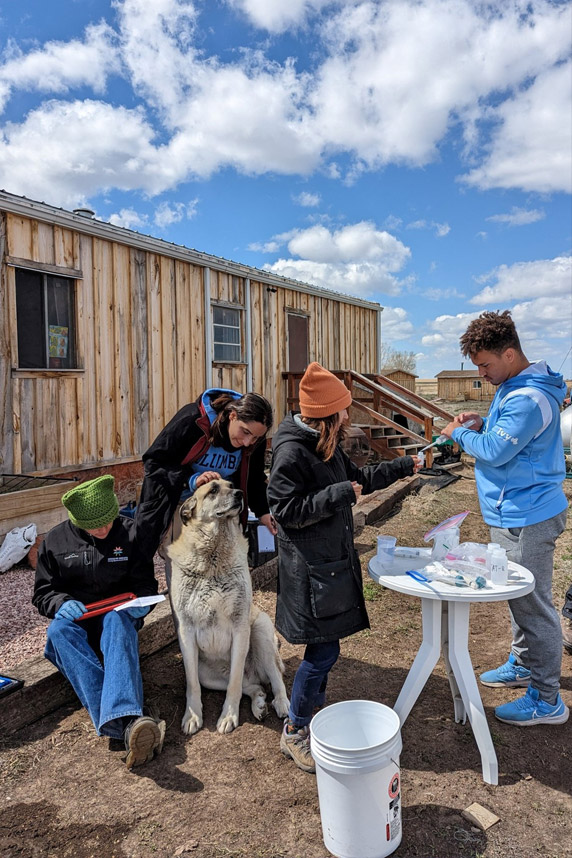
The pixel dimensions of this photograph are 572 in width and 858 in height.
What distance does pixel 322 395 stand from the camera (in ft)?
8.61

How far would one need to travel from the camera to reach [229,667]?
3344mm

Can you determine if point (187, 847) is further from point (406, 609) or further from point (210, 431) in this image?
point (406, 609)

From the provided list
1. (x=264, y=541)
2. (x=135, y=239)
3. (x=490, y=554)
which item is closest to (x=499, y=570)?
(x=490, y=554)

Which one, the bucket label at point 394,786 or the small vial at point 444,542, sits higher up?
the small vial at point 444,542

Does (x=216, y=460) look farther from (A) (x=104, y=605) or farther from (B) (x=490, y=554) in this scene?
(B) (x=490, y=554)

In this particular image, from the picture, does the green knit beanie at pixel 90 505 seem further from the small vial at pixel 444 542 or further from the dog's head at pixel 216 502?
the small vial at pixel 444 542

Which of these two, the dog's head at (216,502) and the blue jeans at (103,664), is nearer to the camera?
the blue jeans at (103,664)

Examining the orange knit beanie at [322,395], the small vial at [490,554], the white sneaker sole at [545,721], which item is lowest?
the white sneaker sole at [545,721]

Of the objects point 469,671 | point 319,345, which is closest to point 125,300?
point 319,345

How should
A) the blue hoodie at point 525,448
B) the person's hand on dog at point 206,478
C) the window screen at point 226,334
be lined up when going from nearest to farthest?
1. the blue hoodie at point 525,448
2. the person's hand on dog at point 206,478
3. the window screen at point 226,334

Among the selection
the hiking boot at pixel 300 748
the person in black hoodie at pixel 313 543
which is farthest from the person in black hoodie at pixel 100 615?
the person in black hoodie at pixel 313 543

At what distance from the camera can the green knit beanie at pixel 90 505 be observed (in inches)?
123

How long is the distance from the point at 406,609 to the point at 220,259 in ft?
23.0

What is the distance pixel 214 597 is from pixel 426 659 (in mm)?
1134
